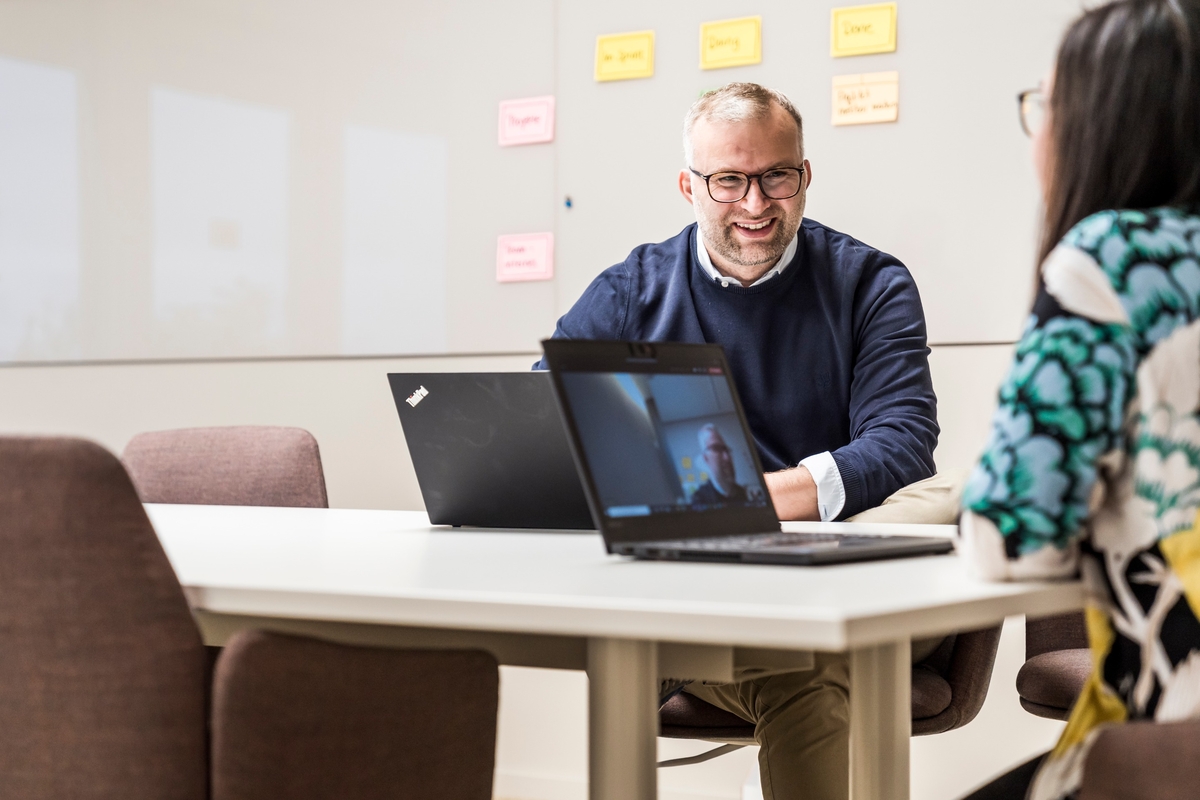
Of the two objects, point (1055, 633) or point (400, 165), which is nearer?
point (1055, 633)

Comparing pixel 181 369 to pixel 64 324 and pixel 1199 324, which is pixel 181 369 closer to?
pixel 64 324

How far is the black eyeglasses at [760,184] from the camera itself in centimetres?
205

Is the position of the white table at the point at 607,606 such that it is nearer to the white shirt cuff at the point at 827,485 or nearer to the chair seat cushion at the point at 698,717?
the white shirt cuff at the point at 827,485

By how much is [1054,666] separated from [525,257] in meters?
1.51

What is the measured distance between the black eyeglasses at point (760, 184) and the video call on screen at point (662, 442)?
931mm

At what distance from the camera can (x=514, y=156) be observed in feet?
8.98

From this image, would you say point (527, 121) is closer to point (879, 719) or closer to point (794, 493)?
point (794, 493)

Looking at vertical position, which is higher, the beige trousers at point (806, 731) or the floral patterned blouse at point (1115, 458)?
the floral patterned blouse at point (1115, 458)

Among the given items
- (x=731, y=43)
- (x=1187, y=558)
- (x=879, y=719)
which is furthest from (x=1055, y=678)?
(x=731, y=43)

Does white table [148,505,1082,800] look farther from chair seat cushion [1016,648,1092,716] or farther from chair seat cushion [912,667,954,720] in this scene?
chair seat cushion [1016,648,1092,716]

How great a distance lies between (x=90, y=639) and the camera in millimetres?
830

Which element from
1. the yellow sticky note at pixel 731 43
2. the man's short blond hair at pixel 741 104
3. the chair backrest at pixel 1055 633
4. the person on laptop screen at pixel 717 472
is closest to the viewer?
the person on laptop screen at pixel 717 472

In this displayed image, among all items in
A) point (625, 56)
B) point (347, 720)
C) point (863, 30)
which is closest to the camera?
point (347, 720)

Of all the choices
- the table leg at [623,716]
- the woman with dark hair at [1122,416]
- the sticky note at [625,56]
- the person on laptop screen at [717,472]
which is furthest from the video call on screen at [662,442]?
the sticky note at [625,56]
